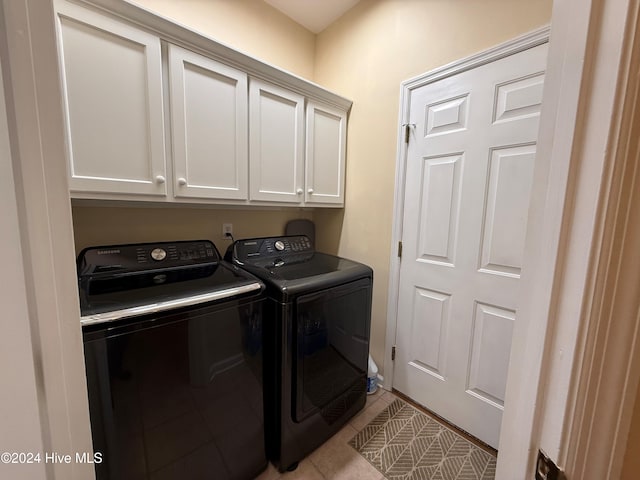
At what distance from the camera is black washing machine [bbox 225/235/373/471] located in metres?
1.32

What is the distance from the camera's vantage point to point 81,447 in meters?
0.45

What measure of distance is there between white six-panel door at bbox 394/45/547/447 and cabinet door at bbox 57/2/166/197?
147cm

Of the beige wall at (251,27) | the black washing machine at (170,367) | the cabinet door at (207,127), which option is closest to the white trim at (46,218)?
the black washing machine at (170,367)

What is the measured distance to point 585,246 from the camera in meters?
0.35

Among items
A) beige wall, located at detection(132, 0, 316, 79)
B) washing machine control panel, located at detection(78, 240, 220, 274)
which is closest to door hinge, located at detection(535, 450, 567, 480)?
washing machine control panel, located at detection(78, 240, 220, 274)

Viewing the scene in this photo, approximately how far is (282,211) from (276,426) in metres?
1.46

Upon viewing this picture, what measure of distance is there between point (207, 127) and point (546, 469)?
1.68 metres

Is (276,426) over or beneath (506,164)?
beneath

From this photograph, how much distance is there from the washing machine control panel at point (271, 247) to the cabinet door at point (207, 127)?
35 centimetres

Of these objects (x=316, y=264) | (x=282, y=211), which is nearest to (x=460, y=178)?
(x=316, y=264)

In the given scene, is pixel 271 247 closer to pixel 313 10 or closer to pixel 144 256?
pixel 144 256

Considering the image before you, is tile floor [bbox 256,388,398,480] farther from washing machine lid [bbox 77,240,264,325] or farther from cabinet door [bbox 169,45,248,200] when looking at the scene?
cabinet door [bbox 169,45,248,200]

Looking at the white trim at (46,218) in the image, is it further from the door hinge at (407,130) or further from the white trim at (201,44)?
the door hinge at (407,130)

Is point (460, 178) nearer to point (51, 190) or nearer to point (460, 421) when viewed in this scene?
point (460, 421)
